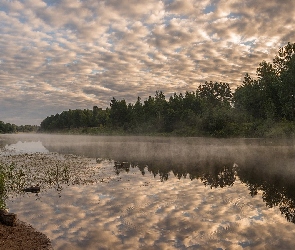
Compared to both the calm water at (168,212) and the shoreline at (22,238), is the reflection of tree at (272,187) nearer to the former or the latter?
the calm water at (168,212)

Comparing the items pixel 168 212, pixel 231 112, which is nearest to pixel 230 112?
pixel 231 112

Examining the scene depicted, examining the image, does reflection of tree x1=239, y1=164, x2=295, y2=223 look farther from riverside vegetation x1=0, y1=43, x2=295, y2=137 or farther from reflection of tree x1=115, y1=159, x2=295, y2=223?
riverside vegetation x1=0, y1=43, x2=295, y2=137

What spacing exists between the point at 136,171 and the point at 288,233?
18.3 metres

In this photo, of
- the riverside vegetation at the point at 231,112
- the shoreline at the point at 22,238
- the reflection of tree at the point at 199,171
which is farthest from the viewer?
the riverside vegetation at the point at 231,112

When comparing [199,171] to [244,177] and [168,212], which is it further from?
[168,212]

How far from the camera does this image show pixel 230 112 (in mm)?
103438

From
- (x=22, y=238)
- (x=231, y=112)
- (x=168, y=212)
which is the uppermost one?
(x=231, y=112)

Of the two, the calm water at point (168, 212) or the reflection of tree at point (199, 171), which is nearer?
the calm water at point (168, 212)

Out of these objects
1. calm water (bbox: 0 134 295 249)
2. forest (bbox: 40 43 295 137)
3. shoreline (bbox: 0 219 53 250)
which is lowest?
calm water (bbox: 0 134 295 249)

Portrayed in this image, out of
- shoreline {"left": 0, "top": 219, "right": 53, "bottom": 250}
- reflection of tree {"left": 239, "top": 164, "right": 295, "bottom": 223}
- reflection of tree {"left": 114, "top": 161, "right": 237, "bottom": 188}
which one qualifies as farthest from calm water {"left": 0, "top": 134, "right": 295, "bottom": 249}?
shoreline {"left": 0, "top": 219, "right": 53, "bottom": 250}

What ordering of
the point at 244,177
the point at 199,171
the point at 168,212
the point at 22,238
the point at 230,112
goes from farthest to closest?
1. the point at 230,112
2. the point at 199,171
3. the point at 244,177
4. the point at 168,212
5. the point at 22,238

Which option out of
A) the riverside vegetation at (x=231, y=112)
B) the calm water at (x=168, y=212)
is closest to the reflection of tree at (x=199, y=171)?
the calm water at (x=168, y=212)

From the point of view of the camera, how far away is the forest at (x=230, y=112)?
80.4 meters

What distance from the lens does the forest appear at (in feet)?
264
